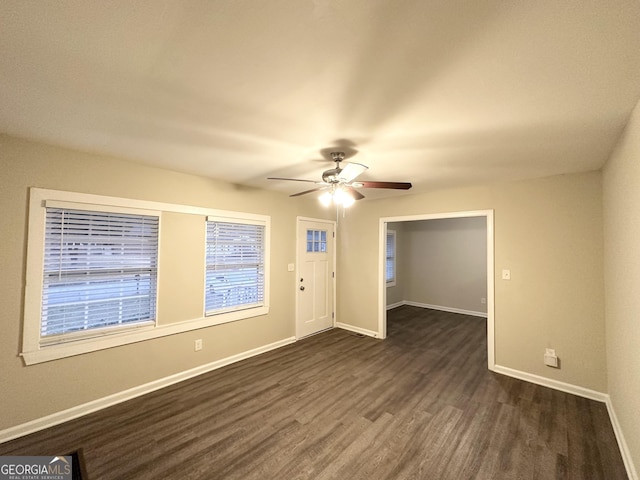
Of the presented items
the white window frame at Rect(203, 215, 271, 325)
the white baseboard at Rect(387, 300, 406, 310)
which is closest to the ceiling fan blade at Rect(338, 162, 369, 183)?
the white window frame at Rect(203, 215, 271, 325)

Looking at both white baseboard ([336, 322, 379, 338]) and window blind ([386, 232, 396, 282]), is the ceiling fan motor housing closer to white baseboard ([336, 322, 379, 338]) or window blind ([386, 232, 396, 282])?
white baseboard ([336, 322, 379, 338])

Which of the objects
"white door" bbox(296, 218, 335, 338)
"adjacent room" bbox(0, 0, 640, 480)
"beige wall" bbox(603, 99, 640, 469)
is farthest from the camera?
"white door" bbox(296, 218, 335, 338)

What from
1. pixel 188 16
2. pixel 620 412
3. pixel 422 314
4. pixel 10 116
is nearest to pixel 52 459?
pixel 10 116

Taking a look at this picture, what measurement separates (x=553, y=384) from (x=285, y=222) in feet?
13.0

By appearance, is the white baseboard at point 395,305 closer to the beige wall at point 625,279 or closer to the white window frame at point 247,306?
the white window frame at point 247,306

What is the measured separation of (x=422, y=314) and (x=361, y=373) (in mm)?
3462

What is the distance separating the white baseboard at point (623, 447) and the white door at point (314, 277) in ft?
11.8

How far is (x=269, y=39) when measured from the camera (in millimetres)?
1135

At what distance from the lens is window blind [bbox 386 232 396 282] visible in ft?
22.0

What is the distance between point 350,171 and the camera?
2.21 m

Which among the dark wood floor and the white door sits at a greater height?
the white door

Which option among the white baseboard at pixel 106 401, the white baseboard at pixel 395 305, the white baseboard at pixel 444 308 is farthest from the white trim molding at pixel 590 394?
the white baseboard at pixel 106 401

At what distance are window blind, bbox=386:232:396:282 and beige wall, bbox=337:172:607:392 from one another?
296cm

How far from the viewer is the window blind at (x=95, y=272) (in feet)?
7.61
